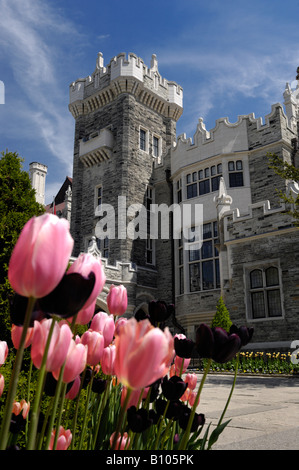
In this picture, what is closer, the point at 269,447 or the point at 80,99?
the point at 269,447

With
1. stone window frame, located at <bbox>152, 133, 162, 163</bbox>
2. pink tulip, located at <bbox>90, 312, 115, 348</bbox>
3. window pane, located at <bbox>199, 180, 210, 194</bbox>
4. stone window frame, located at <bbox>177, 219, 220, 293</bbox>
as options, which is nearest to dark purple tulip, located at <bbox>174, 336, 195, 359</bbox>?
pink tulip, located at <bbox>90, 312, 115, 348</bbox>

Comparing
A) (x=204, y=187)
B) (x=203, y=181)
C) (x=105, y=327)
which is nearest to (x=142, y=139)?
(x=203, y=181)

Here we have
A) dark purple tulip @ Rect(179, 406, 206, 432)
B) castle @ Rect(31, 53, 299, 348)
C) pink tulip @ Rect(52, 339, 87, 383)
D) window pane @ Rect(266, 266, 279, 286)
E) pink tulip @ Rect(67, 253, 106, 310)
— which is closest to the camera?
pink tulip @ Rect(67, 253, 106, 310)

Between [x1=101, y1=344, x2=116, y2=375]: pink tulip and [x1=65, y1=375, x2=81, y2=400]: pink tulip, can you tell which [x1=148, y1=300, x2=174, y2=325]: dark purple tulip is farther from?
[x1=65, y1=375, x2=81, y2=400]: pink tulip

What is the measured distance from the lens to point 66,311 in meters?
1.02

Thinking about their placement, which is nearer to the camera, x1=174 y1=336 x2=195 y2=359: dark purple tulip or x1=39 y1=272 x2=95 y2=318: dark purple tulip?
x1=39 y1=272 x2=95 y2=318: dark purple tulip

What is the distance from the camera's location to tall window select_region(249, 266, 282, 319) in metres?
14.1

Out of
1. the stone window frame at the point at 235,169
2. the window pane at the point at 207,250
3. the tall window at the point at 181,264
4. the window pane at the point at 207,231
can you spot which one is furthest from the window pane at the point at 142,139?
the window pane at the point at 207,250

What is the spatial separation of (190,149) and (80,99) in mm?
8692

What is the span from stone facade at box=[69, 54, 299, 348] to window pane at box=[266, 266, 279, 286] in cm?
4

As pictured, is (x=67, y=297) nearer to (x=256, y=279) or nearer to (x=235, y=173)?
(x=256, y=279)
